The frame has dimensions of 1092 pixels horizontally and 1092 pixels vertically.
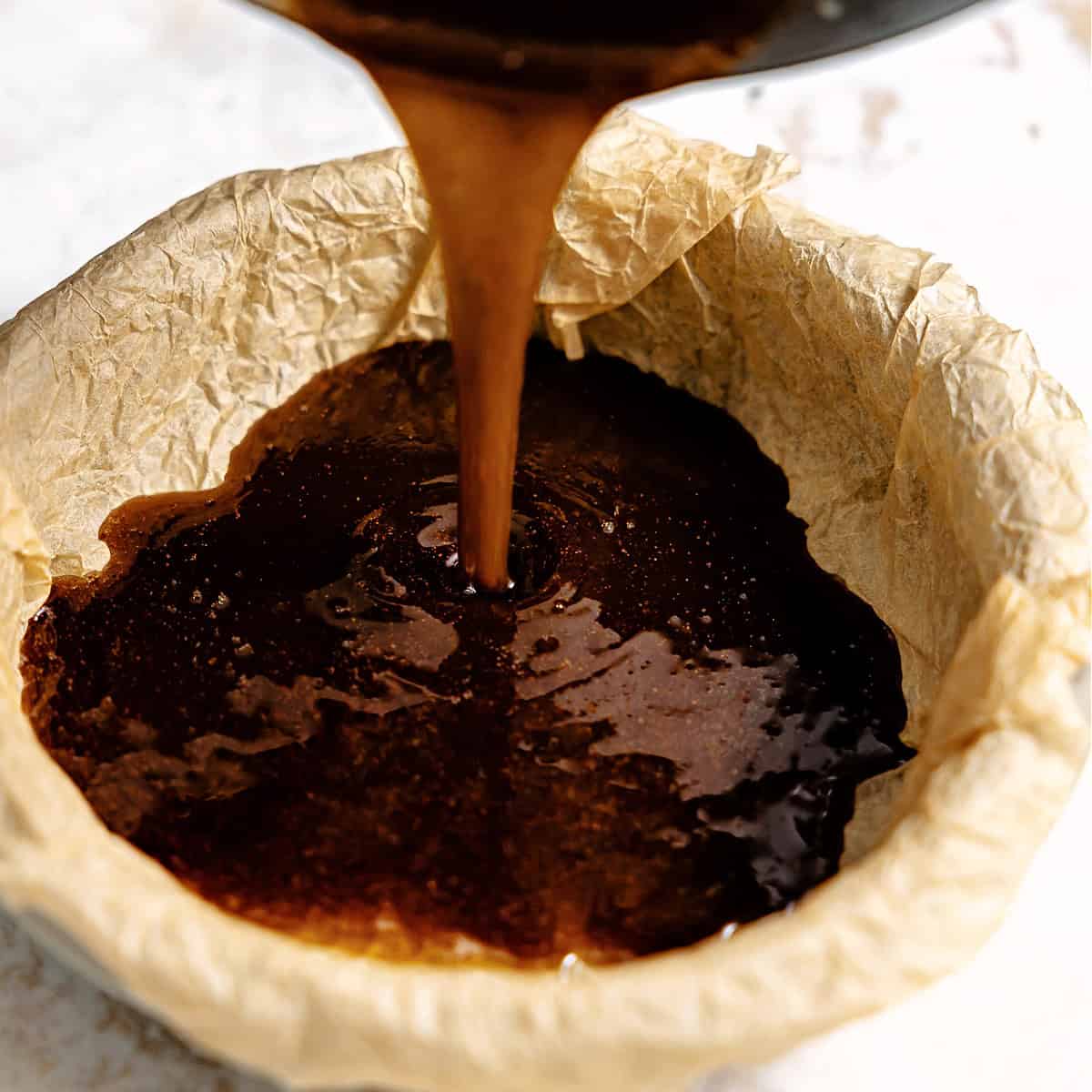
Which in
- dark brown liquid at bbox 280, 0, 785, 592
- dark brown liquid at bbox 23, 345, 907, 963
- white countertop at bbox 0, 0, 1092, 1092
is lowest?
dark brown liquid at bbox 23, 345, 907, 963

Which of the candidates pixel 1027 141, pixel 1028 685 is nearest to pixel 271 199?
pixel 1028 685

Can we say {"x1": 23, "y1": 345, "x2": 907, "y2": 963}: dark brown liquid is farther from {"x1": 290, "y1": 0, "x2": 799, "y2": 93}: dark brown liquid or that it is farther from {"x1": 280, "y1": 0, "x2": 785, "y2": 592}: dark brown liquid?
{"x1": 290, "y1": 0, "x2": 799, "y2": 93}: dark brown liquid

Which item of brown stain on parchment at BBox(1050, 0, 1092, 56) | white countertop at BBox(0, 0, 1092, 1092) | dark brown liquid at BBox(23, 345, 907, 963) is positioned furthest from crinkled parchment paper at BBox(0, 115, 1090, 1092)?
brown stain on parchment at BBox(1050, 0, 1092, 56)

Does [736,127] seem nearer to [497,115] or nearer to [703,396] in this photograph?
[703,396]

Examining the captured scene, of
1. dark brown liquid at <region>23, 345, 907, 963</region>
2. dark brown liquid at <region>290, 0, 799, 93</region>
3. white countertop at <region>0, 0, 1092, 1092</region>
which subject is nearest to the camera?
dark brown liquid at <region>290, 0, 799, 93</region>

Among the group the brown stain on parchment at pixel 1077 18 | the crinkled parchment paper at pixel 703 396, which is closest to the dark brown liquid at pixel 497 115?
the crinkled parchment paper at pixel 703 396

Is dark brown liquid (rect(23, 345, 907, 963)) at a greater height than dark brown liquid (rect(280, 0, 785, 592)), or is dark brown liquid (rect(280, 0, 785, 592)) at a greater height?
dark brown liquid (rect(280, 0, 785, 592))
